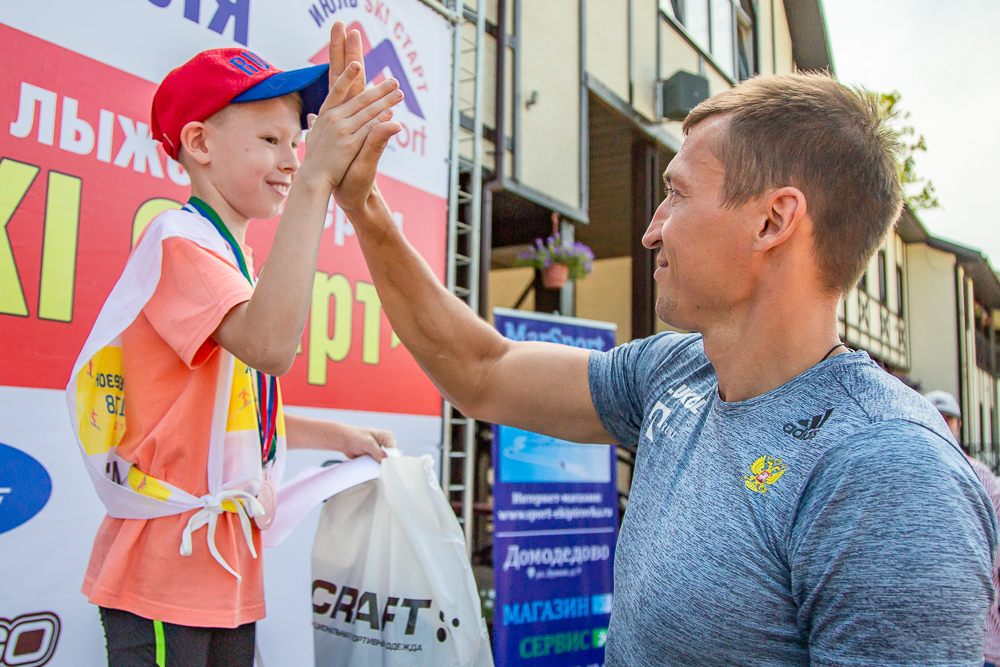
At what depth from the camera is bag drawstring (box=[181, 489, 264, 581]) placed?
3.89ft

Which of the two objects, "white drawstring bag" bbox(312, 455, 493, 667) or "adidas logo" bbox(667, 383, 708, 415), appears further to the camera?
"white drawstring bag" bbox(312, 455, 493, 667)

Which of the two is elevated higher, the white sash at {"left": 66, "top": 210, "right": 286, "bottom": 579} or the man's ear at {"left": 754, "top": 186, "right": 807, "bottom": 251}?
the man's ear at {"left": 754, "top": 186, "right": 807, "bottom": 251}

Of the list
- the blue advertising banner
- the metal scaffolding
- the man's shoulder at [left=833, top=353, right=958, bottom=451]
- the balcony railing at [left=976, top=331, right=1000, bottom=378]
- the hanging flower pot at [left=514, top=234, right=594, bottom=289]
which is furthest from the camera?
the balcony railing at [left=976, top=331, right=1000, bottom=378]

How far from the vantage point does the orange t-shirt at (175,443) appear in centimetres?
116

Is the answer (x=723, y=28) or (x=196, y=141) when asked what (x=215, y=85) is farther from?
(x=723, y=28)

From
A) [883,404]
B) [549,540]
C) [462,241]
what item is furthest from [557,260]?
[883,404]

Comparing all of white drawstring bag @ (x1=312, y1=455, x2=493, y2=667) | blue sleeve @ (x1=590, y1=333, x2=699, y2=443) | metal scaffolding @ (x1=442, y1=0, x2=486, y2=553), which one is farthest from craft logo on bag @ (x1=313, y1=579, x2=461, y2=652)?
metal scaffolding @ (x1=442, y1=0, x2=486, y2=553)

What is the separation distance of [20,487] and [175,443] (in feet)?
3.90

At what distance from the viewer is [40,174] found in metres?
2.12

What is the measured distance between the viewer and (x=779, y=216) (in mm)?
1176

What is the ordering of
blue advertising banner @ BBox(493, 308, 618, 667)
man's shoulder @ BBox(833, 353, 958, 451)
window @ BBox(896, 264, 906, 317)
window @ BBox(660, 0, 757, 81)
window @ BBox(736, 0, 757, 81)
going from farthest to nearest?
window @ BBox(896, 264, 906, 317)
window @ BBox(736, 0, 757, 81)
window @ BBox(660, 0, 757, 81)
blue advertising banner @ BBox(493, 308, 618, 667)
man's shoulder @ BBox(833, 353, 958, 451)

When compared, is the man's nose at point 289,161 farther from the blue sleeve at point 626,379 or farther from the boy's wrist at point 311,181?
the blue sleeve at point 626,379

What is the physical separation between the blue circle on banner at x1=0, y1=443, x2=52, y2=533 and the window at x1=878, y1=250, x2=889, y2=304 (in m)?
17.0

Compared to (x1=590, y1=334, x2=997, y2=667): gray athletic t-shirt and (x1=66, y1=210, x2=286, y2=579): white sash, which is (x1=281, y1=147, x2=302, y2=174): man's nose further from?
Result: (x1=590, y1=334, x2=997, y2=667): gray athletic t-shirt
